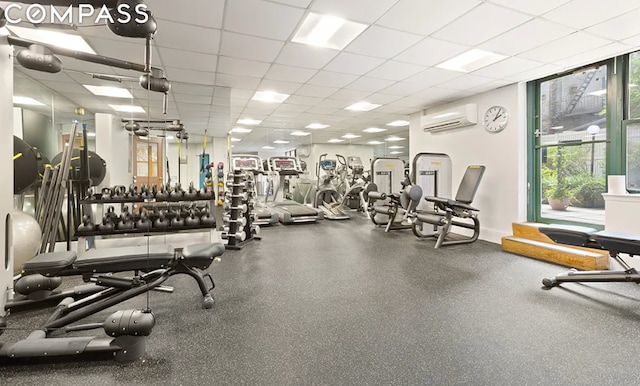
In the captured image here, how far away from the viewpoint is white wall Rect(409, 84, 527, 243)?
4.71 m

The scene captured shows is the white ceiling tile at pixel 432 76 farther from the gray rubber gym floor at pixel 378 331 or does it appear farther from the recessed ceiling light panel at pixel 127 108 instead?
the recessed ceiling light panel at pixel 127 108

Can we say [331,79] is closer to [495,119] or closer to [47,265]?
[495,119]

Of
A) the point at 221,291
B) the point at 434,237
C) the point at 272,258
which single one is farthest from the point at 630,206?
the point at 221,291

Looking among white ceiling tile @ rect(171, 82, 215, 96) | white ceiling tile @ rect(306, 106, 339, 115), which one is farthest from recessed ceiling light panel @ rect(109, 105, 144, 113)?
white ceiling tile @ rect(306, 106, 339, 115)

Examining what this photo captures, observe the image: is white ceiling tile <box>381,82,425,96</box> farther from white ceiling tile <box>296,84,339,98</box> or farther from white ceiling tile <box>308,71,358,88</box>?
white ceiling tile <box>296,84,339,98</box>

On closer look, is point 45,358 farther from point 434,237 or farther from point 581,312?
point 434,237

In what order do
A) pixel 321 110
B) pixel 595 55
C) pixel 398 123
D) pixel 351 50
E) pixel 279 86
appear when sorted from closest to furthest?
pixel 351 50 → pixel 595 55 → pixel 279 86 → pixel 321 110 → pixel 398 123

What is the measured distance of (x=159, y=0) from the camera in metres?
2.50

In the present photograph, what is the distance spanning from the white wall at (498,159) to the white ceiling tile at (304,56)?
10.3 feet

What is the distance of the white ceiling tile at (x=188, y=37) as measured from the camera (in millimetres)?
2975

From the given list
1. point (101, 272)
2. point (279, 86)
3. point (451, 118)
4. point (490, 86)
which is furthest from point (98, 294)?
point (490, 86)

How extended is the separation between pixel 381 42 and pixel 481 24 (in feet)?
3.27

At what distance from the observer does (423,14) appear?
9.04ft

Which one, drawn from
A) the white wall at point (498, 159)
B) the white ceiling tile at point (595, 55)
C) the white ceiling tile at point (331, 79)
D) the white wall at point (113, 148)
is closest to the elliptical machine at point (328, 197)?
the white wall at point (498, 159)
